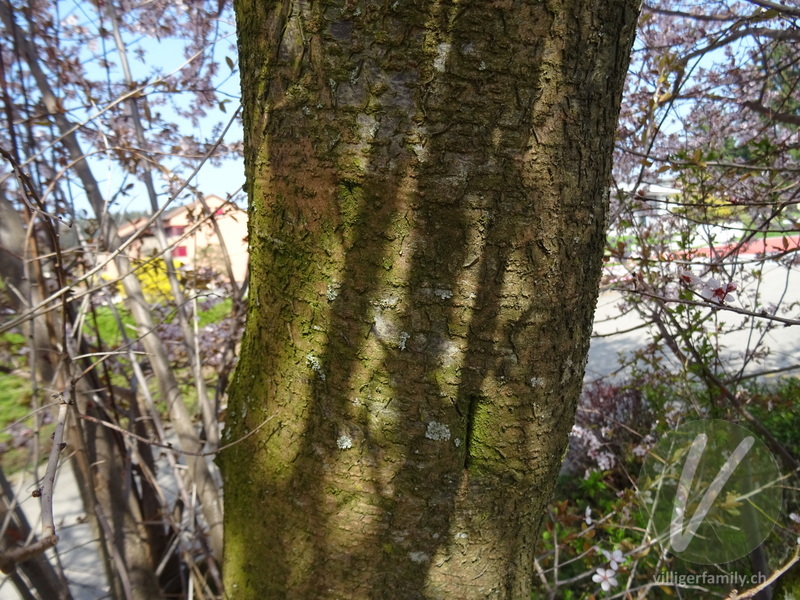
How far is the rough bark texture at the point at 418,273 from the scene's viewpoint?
0.68 m

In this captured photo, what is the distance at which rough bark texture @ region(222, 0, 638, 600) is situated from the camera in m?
0.68

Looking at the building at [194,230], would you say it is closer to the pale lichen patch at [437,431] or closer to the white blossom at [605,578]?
the pale lichen patch at [437,431]

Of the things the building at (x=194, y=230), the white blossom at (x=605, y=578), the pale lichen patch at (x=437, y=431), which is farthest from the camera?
the white blossom at (x=605, y=578)

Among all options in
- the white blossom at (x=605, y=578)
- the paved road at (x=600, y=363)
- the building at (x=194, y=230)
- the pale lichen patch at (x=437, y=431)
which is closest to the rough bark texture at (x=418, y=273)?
the pale lichen patch at (x=437, y=431)

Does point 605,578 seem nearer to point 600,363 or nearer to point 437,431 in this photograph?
point 437,431

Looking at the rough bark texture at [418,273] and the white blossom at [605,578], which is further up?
the rough bark texture at [418,273]

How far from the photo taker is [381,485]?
2.72ft

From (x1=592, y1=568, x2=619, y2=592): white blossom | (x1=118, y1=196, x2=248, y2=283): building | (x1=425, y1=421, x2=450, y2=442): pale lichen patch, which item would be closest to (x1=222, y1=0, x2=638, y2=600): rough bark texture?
(x1=425, y1=421, x2=450, y2=442): pale lichen patch

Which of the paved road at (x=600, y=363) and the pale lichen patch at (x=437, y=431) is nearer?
the pale lichen patch at (x=437, y=431)

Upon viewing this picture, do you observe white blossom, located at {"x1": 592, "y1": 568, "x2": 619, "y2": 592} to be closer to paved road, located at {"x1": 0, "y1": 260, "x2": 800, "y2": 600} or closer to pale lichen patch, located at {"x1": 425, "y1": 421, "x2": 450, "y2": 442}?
paved road, located at {"x1": 0, "y1": 260, "x2": 800, "y2": 600}

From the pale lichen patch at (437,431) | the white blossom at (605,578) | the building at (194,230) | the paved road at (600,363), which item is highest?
the building at (194,230)

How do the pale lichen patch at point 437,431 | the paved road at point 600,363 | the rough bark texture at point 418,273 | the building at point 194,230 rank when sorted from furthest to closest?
the paved road at point 600,363, the building at point 194,230, the pale lichen patch at point 437,431, the rough bark texture at point 418,273

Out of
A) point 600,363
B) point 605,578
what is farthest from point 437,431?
point 600,363

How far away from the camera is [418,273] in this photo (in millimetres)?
743
